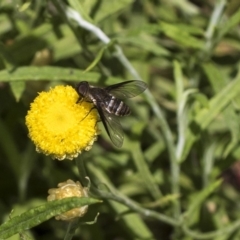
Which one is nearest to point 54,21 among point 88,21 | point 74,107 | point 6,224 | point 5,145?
point 88,21

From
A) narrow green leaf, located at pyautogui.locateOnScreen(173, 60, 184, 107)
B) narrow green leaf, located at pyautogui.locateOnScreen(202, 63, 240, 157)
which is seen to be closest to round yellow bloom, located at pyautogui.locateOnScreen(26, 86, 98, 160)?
narrow green leaf, located at pyautogui.locateOnScreen(173, 60, 184, 107)

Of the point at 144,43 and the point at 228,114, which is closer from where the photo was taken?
the point at 228,114

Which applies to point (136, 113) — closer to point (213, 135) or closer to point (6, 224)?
point (213, 135)

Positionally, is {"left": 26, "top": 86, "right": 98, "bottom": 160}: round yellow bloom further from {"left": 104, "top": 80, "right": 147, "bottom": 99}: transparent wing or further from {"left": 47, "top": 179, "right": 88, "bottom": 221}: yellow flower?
{"left": 104, "top": 80, "right": 147, "bottom": 99}: transparent wing

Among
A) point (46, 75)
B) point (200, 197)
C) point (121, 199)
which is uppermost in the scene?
point (46, 75)

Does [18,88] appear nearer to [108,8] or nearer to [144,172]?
[108,8]

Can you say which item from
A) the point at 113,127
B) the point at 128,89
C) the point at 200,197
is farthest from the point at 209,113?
the point at 113,127
